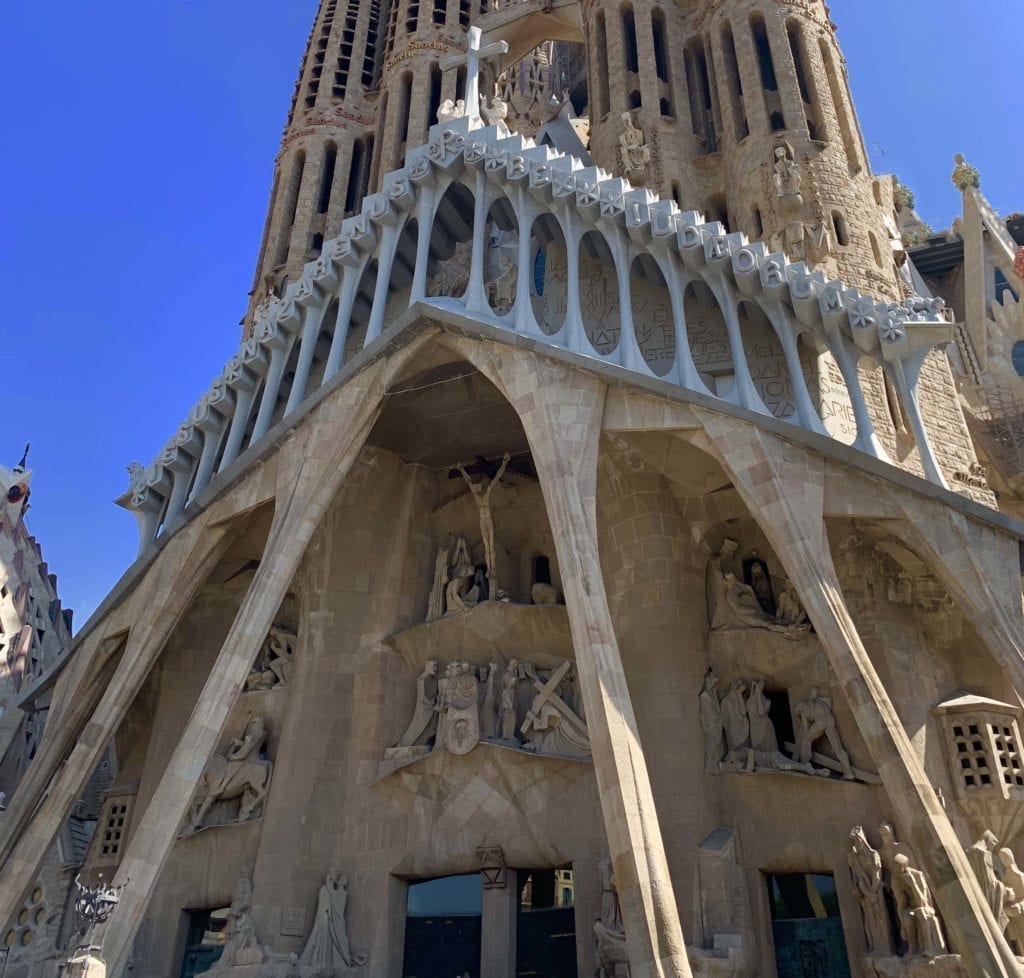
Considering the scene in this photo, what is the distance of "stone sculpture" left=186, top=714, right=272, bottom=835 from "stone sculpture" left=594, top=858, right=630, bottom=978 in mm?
4600

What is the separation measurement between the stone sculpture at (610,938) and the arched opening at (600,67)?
13.3 m

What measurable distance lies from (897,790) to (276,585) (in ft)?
21.8

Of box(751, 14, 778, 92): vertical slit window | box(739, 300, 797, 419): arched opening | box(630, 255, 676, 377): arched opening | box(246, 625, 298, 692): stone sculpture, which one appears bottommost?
box(246, 625, 298, 692): stone sculpture

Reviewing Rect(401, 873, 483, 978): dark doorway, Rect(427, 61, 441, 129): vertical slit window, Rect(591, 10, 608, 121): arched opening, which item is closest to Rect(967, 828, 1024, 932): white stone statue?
Rect(401, 873, 483, 978): dark doorway

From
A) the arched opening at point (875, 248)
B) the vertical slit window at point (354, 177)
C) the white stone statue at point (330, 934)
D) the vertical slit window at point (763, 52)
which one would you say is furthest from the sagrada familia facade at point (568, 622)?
the vertical slit window at point (354, 177)

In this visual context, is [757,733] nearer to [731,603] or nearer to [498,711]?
[731,603]

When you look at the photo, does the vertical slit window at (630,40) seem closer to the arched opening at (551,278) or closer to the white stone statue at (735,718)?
the arched opening at (551,278)

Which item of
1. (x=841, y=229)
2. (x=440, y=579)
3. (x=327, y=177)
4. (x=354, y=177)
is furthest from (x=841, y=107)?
(x=327, y=177)

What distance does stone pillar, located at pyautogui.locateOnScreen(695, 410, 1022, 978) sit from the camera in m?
8.06

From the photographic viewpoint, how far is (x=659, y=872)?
8602 mm

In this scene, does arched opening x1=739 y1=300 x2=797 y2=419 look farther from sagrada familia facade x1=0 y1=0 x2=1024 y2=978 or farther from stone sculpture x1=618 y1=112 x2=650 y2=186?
stone sculpture x1=618 y1=112 x2=650 y2=186

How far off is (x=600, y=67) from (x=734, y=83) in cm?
325

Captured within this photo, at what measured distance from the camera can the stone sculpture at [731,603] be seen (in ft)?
38.2

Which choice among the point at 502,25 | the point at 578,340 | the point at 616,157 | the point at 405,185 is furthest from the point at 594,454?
the point at 502,25
